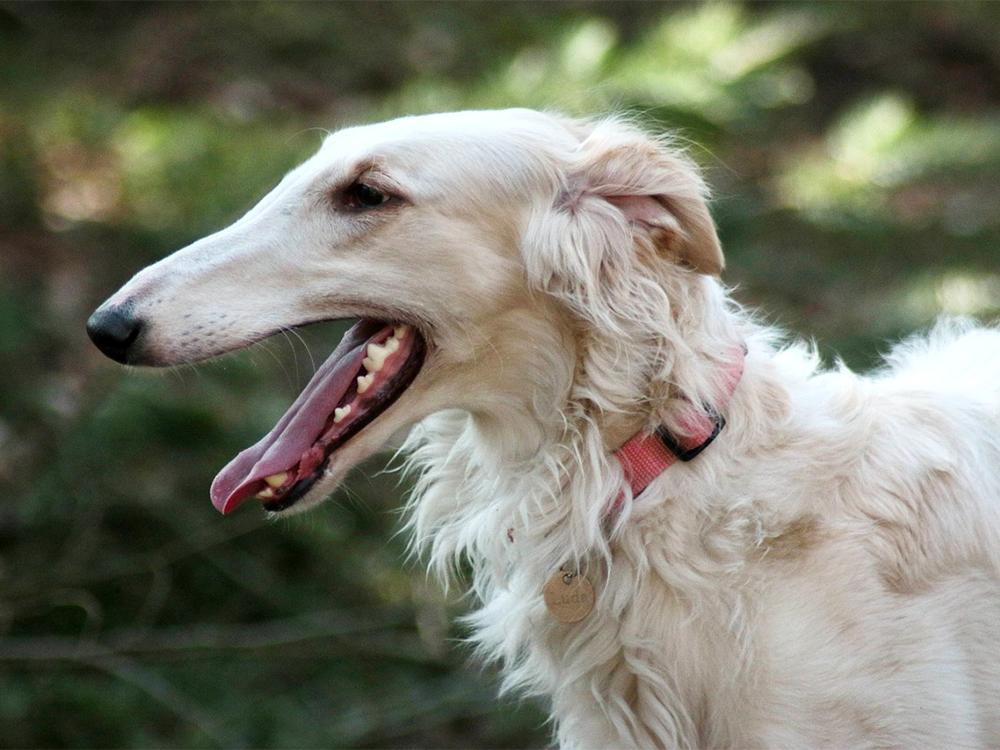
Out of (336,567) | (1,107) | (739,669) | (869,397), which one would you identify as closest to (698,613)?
(739,669)

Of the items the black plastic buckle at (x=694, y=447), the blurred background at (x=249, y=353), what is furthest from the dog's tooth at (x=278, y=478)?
the blurred background at (x=249, y=353)

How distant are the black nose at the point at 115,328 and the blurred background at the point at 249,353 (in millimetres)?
1848

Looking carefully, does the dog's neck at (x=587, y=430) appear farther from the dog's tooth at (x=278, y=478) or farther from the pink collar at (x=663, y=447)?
the dog's tooth at (x=278, y=478)

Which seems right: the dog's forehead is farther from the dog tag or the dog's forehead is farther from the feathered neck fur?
the dog tag

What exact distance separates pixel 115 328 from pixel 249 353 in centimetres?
131

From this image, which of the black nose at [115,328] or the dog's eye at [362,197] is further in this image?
the dog's eye at [362,197]

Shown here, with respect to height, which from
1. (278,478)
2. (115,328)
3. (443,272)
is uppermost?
(115,328)

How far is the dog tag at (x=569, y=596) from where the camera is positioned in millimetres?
2689

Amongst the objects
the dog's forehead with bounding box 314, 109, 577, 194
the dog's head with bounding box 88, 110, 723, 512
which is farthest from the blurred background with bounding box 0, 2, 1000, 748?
the dog's head with bounding box 88, 110, 723, 512

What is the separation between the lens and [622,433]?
8.94 feet

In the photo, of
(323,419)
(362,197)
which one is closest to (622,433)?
(323,419)

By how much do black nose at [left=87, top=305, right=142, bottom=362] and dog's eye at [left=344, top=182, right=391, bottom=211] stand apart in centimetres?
52

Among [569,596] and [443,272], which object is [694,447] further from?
[443,272]

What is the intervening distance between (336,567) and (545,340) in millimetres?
2546
